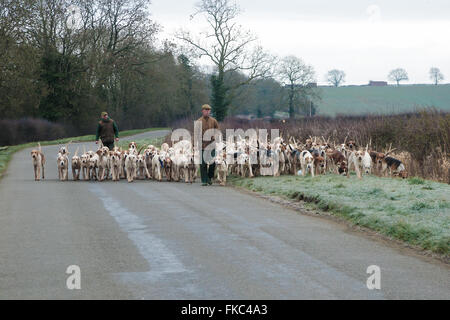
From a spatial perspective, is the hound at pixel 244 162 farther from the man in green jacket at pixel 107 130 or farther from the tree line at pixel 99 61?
the tree line at pixel 99 61

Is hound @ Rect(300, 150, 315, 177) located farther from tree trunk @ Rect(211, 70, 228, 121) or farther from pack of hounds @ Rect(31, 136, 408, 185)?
tree trunk @ Rect(211, 70, 228, 121)

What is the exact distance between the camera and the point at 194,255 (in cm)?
849

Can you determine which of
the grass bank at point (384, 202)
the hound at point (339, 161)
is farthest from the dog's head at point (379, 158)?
the grass bank at point (384, 202)

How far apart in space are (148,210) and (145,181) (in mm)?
7587

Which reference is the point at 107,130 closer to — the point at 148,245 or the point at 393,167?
the point at 393,167

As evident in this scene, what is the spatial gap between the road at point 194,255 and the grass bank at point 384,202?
519mm

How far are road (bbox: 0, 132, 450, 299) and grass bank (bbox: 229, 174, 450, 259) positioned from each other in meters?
0.52

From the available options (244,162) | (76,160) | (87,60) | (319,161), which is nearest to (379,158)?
(319,161)
